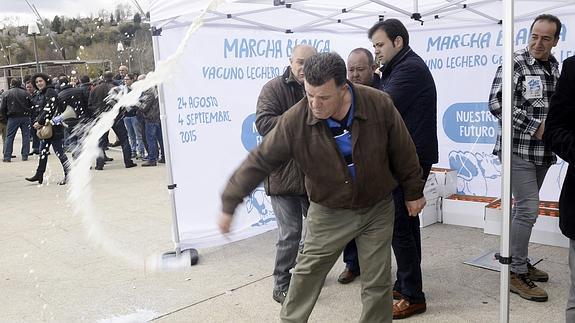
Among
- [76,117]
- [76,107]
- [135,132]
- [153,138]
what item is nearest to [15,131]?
[135,132]

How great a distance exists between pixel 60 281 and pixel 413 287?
3.07 meters

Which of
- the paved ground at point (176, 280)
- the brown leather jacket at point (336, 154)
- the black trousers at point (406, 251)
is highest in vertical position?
the brown leather jacket at point (336, 154)

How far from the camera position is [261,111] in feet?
12.1

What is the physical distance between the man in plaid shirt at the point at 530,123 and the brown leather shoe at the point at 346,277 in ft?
3.92

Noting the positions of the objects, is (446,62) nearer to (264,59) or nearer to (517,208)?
(264,59)

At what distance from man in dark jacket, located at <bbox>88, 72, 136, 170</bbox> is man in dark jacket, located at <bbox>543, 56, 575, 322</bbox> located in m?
9.09

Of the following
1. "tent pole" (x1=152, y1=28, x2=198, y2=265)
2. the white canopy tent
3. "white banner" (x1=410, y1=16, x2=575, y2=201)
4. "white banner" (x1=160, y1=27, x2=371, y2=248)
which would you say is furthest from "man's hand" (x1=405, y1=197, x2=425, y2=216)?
"white banner" (x1=410, y1=16, x2=575, y2=201)

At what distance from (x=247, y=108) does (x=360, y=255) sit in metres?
2.98

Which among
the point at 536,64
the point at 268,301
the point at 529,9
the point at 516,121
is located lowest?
the point at 268,301

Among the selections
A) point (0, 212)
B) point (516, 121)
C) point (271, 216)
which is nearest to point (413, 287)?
point (516, 121)

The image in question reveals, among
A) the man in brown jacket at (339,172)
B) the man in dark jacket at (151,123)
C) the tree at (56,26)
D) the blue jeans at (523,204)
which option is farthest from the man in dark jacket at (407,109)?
the tree at (56,26)

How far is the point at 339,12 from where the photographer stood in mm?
5613

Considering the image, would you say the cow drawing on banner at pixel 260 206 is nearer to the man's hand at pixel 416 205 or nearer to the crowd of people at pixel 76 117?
the man's hand at pixel 416 205

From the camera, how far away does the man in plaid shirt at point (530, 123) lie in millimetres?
3541
